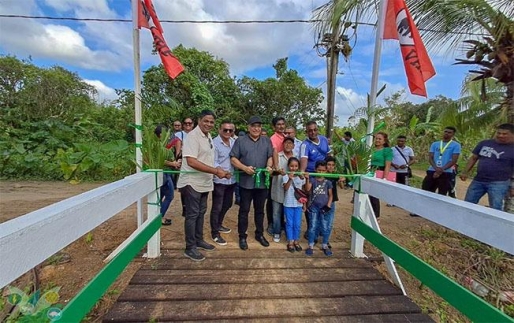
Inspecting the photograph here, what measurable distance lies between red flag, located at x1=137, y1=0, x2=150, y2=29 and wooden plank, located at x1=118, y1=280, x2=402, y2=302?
2749 mm

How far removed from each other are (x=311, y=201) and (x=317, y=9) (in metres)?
2.64

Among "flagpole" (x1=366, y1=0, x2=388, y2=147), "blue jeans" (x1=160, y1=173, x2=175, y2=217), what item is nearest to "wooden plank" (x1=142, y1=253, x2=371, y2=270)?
"blue jeans" (x1=160, y1=173, x2=175, y2=217)

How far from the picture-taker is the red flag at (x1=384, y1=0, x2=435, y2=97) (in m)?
3.33

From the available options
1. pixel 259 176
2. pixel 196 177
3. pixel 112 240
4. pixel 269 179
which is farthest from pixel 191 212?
pixel 112 240

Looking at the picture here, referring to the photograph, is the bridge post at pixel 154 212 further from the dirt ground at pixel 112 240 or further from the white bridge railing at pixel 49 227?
the white bridge railing at pixel 49 227

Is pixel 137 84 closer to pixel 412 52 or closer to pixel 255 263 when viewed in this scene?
pixel 255 263

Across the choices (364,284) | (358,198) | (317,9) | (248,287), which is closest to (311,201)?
(358,198)

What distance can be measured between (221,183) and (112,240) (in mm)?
1811

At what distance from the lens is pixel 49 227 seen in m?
1.43

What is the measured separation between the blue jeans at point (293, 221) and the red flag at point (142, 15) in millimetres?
2684

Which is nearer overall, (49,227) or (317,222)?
(49,227)

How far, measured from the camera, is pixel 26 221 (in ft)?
4.42

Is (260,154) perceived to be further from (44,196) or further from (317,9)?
(44,196)

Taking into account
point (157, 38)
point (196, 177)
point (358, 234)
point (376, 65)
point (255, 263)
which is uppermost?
point (157, 38)
